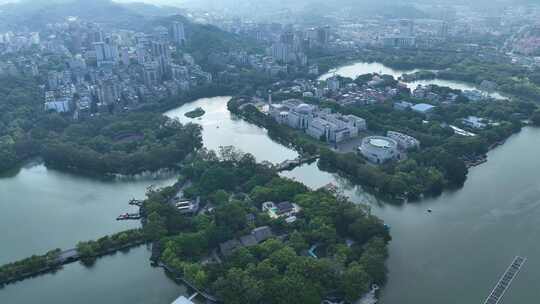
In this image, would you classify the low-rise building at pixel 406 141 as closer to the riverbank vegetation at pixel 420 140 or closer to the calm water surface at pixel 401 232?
the riverbank vegetation at pixel 420 140

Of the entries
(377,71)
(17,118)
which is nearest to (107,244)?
(17,118)

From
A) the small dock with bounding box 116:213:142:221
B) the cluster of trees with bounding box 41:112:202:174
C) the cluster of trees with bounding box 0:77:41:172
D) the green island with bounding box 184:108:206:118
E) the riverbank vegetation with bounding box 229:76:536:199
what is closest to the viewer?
the small dock with bounding box 116:213:142:221

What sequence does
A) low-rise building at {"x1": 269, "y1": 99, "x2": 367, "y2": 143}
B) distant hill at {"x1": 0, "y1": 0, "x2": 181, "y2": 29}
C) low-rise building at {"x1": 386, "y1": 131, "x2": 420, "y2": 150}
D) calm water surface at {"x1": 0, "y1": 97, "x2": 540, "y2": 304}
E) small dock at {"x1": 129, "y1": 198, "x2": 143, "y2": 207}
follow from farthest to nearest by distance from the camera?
distant hill at {"x1": 0, "y1": 0, "x2": 181, "y2": 29}
low-rise building at {"x1": 269, "y1": 99, "x2": 367, "y2": 143}
low-rise building at {"x1": 386, "y1": 131, "x2": 420, "y2": 150}
small dock at {"x1": 129, "y1": 198, "x2": 143, "y2": 207}
calm water surface at {"x1": 0, "y1": 97, "x2": 540, "y2": 304}

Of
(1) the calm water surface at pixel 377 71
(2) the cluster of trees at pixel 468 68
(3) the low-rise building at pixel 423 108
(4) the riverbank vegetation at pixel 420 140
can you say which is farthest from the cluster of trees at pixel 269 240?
(2) the cluster of trees at pixel 468 68

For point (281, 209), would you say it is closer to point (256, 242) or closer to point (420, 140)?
point (256, 242)

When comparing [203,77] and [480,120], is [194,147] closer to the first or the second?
[203,77]

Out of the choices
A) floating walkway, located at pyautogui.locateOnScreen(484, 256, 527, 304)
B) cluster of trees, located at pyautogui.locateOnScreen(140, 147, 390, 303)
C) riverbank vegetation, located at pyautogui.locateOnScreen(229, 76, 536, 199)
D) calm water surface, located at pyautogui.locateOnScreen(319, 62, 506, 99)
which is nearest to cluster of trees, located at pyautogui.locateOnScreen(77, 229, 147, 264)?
cluster of trees, located at pyautogui.locateOnScreen(140, 147, 390, 303)

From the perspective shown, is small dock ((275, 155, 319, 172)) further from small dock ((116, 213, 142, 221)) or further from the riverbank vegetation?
small dock ((116, 213, 142, 221))

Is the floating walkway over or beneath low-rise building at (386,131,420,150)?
beneath
